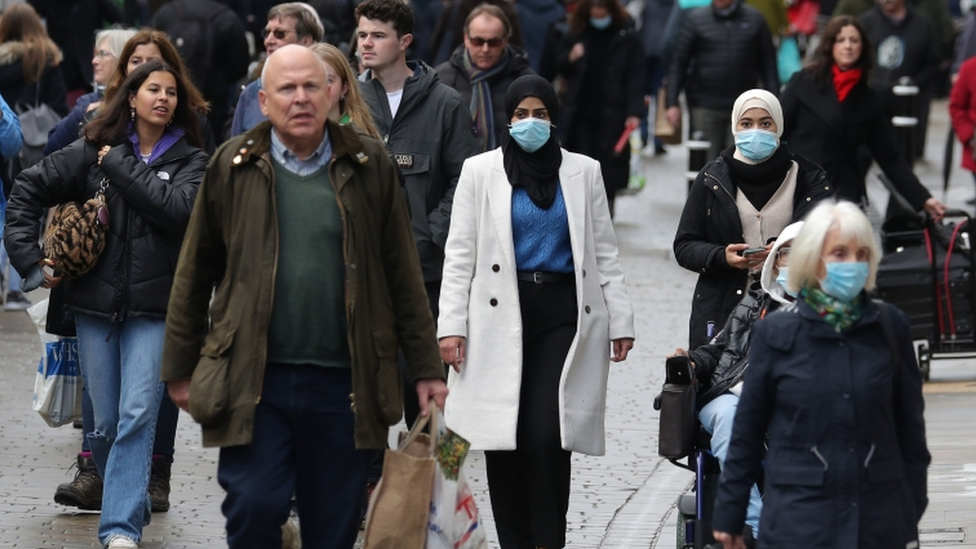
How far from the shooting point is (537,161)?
7070 mm

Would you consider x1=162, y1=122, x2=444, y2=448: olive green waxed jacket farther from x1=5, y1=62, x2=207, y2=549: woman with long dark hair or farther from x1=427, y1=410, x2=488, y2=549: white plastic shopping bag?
x1=5, y1=62, x2=207, y2=549: woman with long dark hair

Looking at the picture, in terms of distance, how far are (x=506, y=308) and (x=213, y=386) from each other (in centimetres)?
178

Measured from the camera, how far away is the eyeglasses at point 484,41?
10.1 m

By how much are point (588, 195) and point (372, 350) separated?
5.88 ft

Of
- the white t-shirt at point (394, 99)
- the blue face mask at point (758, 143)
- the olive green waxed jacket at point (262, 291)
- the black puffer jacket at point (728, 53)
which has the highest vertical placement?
the black puffer jacket at point (728, 53)

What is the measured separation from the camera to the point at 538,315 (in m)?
7.02

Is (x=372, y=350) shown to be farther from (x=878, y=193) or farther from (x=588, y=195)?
(x=878, y=193)

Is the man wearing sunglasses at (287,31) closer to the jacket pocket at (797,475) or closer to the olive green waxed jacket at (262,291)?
the olive green waxed jacket at (262,291)

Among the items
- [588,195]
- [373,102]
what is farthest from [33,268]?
[588,195]

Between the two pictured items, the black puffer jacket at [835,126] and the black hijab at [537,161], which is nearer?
the black hijab at [537,161]

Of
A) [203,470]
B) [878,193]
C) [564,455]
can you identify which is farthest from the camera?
[878,193]

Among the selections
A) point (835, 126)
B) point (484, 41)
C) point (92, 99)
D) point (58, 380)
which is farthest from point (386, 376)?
point (835, 126)

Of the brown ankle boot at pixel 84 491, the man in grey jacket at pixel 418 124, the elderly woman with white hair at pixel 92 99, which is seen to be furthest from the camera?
the elderly woman with white hair at pixel 92 99

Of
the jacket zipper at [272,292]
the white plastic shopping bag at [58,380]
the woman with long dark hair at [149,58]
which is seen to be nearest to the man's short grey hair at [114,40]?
the woman with long dark hair at [149,58]
